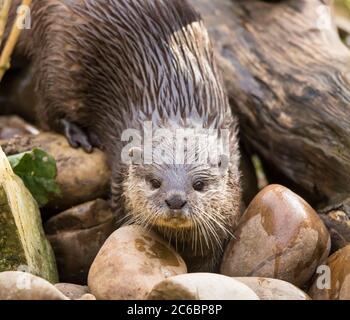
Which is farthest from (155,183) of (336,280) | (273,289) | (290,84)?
(290,84)

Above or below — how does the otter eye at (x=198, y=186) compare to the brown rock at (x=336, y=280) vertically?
above

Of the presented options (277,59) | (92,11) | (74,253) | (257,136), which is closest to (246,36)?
(277,59)

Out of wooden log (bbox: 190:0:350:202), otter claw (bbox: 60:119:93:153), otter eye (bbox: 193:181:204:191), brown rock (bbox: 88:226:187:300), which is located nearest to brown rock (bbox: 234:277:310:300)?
brown rock (bbox: 88:226:187:300)

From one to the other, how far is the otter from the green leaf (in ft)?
1.03

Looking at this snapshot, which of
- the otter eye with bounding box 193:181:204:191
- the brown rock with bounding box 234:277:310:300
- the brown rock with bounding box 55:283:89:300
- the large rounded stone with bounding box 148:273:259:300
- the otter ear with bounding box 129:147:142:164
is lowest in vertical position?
the brown rock with bounding box 55:283:89:300

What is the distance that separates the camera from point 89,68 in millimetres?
4406

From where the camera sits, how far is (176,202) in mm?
3475

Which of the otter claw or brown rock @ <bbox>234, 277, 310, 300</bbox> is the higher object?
the otter claw

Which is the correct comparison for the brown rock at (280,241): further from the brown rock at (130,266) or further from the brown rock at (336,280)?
the brown rock at (130,266)

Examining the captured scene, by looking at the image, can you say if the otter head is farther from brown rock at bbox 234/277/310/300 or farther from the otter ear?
Result: brown rock at bbox 234/277/310/300

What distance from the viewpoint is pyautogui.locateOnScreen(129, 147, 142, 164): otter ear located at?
3.77m

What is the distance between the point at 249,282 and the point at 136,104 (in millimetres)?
1210

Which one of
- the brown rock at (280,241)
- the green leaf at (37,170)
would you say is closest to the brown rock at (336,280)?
the brown rock at (280,241)

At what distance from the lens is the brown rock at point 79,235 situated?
13.6 ft
